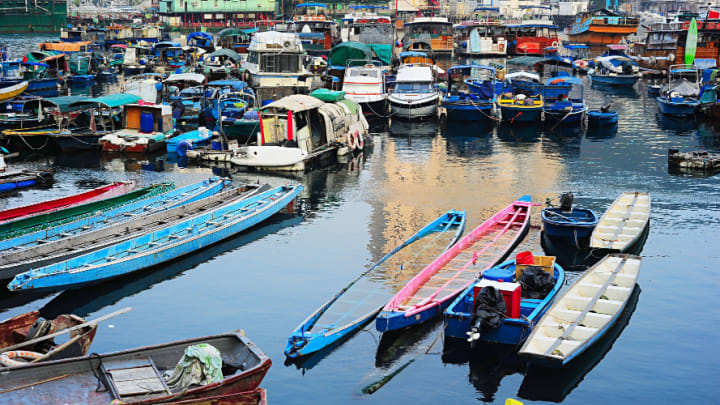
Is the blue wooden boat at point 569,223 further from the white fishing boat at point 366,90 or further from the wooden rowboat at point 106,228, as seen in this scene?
the white fishing boat at point 366,90

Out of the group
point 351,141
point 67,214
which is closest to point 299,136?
point 351,141

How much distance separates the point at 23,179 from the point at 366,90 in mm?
22708

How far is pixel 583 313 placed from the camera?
709 inches

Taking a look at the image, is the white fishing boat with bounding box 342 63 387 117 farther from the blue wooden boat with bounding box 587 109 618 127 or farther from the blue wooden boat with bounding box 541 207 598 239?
the blue wooden boat with bounding box 541 207 598 239

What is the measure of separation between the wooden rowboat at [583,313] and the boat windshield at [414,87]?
2899 cm

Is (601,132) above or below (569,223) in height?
above

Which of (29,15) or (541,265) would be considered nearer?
(541,265)

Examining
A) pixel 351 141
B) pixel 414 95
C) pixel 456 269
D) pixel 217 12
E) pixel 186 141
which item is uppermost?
pixel 217 12

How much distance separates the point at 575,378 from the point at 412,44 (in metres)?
72.7

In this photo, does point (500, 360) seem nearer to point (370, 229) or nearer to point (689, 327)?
point (689, 327)

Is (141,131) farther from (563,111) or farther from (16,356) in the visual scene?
(16,356)

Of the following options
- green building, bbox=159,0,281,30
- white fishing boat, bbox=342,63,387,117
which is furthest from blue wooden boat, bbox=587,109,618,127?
green building, bbox=159,0,281,30

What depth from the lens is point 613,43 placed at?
10031 centimetres

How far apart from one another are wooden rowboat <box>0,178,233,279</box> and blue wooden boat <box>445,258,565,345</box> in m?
10.2
